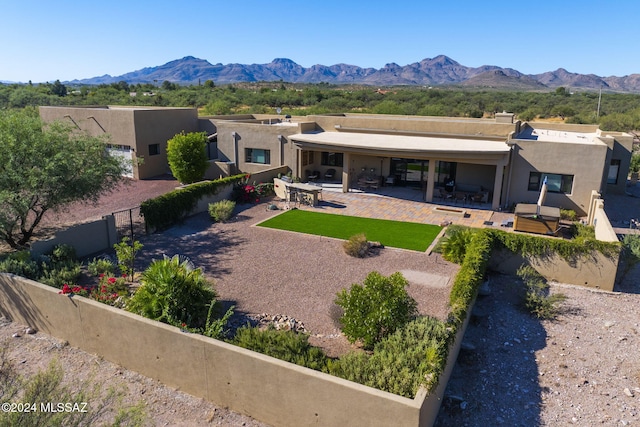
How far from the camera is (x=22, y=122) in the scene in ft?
52.5

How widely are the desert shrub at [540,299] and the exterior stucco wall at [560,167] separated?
943cm

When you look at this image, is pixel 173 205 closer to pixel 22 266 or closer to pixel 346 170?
pixel 22 266

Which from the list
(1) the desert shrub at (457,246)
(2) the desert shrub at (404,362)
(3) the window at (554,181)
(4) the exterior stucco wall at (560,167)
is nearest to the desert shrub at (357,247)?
(1) the desert shrub at (457,246)

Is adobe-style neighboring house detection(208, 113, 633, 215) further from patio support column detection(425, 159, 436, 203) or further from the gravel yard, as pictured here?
the gravel yard

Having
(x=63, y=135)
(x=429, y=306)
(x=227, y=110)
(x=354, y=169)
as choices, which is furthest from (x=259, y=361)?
(x=227, y=110)

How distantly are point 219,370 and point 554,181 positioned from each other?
1961 centimetres

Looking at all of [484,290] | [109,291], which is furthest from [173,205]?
[484,290]

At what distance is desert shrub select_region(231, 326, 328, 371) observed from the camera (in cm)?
927

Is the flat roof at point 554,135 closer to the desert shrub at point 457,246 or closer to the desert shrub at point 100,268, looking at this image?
the desert shrub at point 457,246

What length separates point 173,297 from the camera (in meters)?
11.0

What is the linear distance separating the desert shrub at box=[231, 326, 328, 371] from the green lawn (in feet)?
28.6

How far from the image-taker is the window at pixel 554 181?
73.3 ft

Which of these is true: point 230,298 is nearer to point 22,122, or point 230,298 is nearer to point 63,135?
point 63,135

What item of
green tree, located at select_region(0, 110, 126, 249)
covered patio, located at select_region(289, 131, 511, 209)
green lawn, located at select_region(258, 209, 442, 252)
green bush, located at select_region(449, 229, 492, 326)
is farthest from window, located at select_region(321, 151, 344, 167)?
green tree, located at select_region(0, 110, 126, 249)
